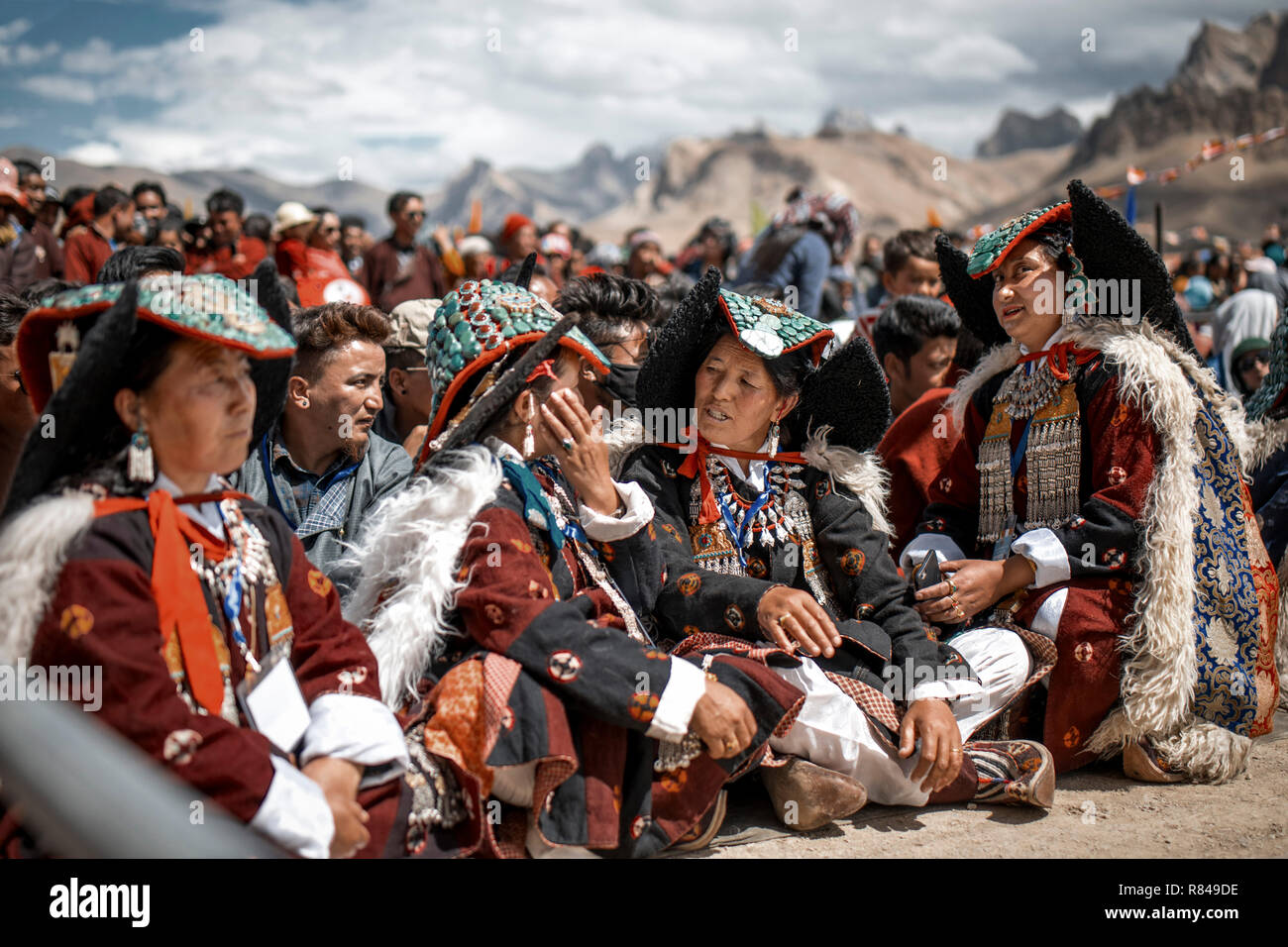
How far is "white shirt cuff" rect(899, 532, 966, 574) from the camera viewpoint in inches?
148

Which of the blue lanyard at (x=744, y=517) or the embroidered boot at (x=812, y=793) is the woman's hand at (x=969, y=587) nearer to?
the blue lanyard at (x=744, y=517)

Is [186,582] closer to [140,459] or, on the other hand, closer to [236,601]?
[236,601]

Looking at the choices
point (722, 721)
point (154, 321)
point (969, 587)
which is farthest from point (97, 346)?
point (969, 587)

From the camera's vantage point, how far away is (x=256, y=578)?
233cm

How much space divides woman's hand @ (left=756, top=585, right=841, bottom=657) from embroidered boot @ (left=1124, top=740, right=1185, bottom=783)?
1199 mm

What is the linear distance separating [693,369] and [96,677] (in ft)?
6.99

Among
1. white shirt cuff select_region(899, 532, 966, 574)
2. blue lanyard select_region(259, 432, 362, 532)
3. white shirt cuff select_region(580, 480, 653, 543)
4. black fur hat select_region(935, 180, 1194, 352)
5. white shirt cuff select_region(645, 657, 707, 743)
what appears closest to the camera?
white shirt cuff select_region(645, 657, 707, 743)

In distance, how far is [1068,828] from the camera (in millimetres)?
3088

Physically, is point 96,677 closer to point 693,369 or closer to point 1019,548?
point 693,369

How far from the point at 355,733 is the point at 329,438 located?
1.64 metres

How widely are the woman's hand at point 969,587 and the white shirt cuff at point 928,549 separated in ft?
0.67

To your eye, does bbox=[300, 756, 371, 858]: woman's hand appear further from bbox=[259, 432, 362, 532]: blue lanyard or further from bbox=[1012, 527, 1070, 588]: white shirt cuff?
bbox=[1012, 527, 1070, 588]: white shirt cuff

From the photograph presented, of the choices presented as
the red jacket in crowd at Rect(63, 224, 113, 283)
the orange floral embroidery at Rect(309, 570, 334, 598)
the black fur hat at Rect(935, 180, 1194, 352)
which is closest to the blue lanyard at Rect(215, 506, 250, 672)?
the orange floral embroidery at Rect(309, 570, 334, 598)
